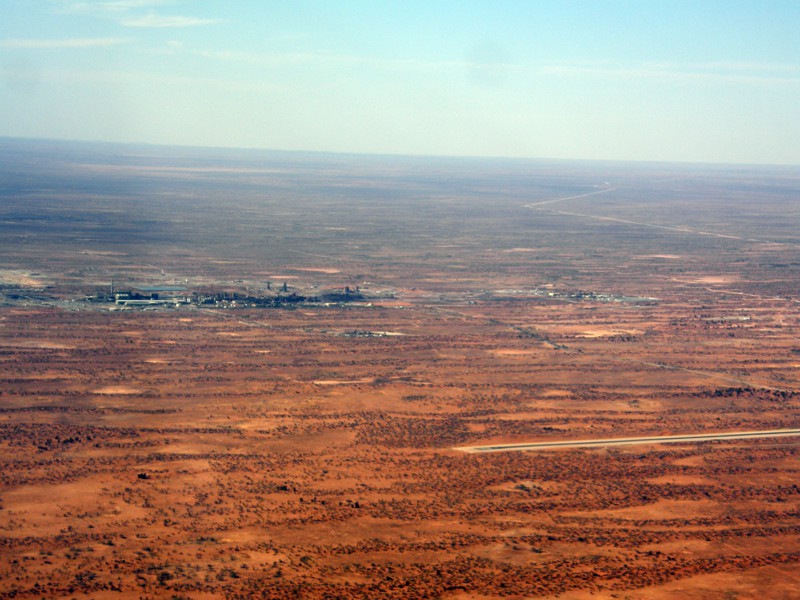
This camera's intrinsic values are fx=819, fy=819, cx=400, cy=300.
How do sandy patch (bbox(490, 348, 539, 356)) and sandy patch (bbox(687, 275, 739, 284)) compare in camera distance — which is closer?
sandy patch (bbox(490, 348, 539, 356))

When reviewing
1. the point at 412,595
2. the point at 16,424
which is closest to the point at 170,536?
the point at 412,595

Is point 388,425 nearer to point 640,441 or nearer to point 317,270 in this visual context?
point 640,441

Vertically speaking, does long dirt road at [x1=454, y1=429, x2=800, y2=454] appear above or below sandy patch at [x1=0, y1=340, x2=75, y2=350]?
below

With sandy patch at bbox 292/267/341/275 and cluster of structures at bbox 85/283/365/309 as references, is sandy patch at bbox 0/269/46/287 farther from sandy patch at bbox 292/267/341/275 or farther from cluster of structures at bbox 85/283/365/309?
sandy patch at bbox 292/267/341/275

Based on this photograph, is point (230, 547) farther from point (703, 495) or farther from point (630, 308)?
point (630, 308)

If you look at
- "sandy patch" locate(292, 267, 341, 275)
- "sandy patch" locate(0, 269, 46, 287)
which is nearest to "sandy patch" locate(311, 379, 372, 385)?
"sandy patch" locate(0, 269, 46, 287)

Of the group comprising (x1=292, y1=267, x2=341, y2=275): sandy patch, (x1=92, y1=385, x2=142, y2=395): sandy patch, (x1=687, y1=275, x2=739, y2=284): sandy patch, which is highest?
(x1=687, y1=275, x2=739, y2=284): sandy patch

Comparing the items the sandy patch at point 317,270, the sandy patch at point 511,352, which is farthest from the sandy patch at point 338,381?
the sandy patch at point 317,270

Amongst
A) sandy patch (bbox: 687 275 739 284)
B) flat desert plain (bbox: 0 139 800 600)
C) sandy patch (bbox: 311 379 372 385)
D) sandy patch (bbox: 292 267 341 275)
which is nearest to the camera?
flat desert plain (bbox: 0 139 800 600)
